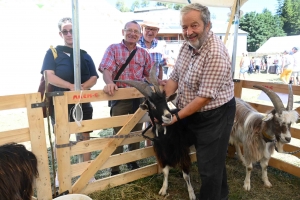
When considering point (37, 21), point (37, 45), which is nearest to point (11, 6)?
point (37, 21)

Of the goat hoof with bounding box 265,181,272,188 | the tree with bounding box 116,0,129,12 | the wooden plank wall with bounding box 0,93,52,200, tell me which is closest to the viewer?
the wooden plank wall with bounding box 0,93,52,200

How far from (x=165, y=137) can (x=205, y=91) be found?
49.7 inches

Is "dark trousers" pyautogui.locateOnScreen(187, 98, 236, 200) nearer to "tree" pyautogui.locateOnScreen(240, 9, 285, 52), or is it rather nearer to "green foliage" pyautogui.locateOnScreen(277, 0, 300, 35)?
"tree" pyautogui.locateOnScreen(240, 9, 285, 52)

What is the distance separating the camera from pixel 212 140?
290 cm

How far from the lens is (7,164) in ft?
7.89

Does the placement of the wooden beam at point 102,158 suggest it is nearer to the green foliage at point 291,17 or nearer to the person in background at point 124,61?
the person in background at point 124,61

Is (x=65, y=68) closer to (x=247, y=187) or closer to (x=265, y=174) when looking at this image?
(x=247, y=187)

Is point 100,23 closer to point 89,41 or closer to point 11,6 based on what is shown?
point 89,41

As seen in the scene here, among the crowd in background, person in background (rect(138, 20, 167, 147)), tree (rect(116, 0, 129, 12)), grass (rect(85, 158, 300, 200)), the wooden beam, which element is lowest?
grass (rect(85, 158, 300, 200))

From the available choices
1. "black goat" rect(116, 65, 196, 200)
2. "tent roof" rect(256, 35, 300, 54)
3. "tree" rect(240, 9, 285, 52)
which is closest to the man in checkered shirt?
"black goat" rect(116, 65, 196, 200)

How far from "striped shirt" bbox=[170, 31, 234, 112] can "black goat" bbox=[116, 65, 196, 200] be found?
1.47 feet

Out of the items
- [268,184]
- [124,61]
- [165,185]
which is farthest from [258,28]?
[165,185]

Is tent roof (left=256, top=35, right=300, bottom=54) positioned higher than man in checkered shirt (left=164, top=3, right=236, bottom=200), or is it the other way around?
tent roof (left=256, top=35, right=300, bottom=54)

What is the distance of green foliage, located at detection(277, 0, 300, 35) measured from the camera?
219 ft
